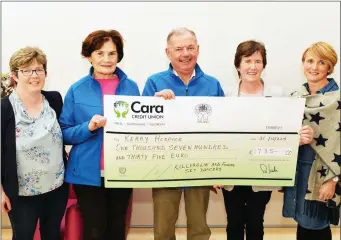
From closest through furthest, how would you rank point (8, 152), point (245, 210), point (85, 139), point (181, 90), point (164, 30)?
1. point (8, 152)
2. point (85, 139)
3. point (181, 90)
4. point (245, 210)
5. point (164, 30)

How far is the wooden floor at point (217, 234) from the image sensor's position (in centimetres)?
289

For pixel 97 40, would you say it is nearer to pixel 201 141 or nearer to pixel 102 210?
pixel 201 141

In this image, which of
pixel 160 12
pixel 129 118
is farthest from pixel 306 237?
pixel 160 12

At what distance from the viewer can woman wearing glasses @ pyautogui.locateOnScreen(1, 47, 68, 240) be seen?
1.80 meters

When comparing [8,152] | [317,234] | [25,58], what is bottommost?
[317,234]

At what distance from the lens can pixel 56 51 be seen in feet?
9.39

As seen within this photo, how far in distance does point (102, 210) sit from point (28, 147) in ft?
1.68

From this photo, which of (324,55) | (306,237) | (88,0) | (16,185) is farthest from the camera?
(88,0)

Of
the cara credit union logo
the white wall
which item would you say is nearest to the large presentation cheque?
the cara credit union logo

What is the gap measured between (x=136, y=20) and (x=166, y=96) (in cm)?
114

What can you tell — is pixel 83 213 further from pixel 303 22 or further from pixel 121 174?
pixel 303 22

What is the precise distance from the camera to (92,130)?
1.87 meters

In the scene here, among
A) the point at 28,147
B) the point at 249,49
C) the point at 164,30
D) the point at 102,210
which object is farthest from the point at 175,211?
the point at 164,30

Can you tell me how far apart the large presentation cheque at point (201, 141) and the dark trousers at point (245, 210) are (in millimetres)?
86
